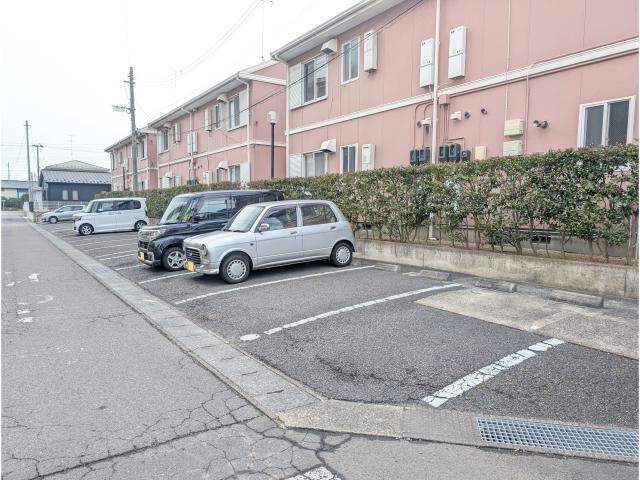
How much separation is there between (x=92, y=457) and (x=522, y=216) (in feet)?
23.1

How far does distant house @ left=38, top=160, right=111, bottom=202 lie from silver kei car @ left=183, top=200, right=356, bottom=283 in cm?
4913

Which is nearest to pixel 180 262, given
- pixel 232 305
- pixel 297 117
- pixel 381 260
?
pixel 232 305

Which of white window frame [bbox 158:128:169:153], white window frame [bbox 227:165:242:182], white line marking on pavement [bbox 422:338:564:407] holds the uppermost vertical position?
white window frame [bbox 158:128:169:153]

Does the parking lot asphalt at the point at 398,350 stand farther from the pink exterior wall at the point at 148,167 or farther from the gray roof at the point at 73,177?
the gray roof at the point at 73,177

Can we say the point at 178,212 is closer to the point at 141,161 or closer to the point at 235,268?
the point at 235,268

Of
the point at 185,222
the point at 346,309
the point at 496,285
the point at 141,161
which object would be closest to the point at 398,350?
the point at 346,309

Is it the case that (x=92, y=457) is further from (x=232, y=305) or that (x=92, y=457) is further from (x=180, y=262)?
(x=180, y=262)

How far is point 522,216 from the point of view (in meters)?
7.45

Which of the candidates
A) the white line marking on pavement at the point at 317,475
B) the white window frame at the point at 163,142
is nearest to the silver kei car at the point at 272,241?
the white line marking on pavement at the point at 317,475

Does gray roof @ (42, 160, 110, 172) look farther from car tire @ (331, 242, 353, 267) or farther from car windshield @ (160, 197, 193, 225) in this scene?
car tire @ (331, 242, 353, 267)

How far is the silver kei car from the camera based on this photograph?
26.7ft

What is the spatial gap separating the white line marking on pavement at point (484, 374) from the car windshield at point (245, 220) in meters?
5.55

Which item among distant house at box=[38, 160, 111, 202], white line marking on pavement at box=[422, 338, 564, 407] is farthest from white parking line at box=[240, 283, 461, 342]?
distant house at box=[38, 160, 111, 202]

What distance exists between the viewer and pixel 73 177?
5331 cm
